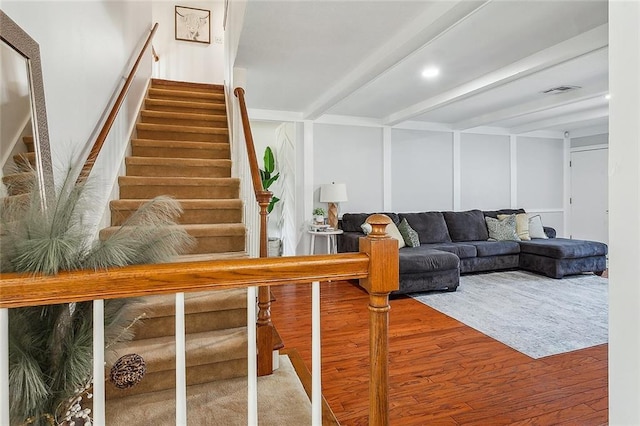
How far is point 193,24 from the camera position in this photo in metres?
6.09

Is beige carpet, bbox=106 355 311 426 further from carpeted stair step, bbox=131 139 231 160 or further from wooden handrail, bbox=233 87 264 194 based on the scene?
carpeted stair step, bbox=131 139 231 160

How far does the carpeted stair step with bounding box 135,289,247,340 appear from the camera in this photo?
1.96m

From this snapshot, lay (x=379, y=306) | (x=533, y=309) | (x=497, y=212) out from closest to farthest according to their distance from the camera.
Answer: (x=379, y=306), (x=533, y=309), (x=497, y=212)

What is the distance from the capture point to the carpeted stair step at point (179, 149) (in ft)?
11.4

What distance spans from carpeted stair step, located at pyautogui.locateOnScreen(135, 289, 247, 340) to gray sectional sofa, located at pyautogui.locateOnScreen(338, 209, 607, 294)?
233cm

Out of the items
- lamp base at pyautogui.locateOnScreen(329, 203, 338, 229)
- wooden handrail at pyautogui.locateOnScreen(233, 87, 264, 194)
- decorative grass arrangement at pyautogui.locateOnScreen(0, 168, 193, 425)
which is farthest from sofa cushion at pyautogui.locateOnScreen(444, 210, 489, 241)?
decorative grass arrangement at pyautogui.locateOnScreen(0, 168, 193, 425)

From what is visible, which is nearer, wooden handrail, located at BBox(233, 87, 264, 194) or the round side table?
wooden handrail, located at BBox(233, 87, 264, 194)

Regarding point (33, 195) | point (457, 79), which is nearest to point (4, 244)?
point (33, 195)

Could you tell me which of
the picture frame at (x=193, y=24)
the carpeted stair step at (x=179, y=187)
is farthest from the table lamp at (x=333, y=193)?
Answer: the picture frame at (x=193, y=24)

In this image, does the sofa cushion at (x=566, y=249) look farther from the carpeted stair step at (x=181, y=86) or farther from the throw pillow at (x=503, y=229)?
the carpeted stair step at (x=181, y=86)

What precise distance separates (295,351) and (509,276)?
12.2ft

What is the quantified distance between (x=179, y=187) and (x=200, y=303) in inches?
58.0

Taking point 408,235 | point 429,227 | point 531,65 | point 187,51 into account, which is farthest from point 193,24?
point 531,65
